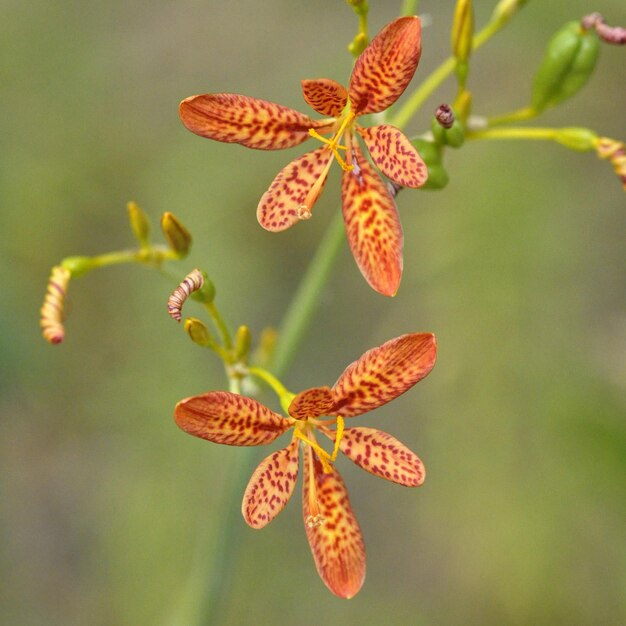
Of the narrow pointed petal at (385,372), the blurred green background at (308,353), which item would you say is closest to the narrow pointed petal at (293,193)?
the narrow pointed petal at (385,372)

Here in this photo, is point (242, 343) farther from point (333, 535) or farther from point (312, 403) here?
point (333, 535)

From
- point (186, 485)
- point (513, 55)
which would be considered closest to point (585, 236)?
point (513, 55)

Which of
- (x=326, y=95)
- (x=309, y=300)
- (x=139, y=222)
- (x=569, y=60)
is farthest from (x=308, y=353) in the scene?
(x=326, y=95)

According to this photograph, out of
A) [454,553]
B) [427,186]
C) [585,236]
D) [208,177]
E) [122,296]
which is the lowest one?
[454,553]

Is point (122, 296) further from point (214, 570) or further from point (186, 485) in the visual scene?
point (214, 570)

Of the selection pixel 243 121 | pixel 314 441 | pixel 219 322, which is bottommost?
pixel 314 441

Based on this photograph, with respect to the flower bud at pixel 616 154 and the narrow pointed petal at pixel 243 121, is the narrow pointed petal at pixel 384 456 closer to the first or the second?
the narrow pointed petal at pixel 243 121

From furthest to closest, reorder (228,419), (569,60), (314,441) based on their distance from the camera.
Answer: (569,60) → (314,441) → (228,419)
